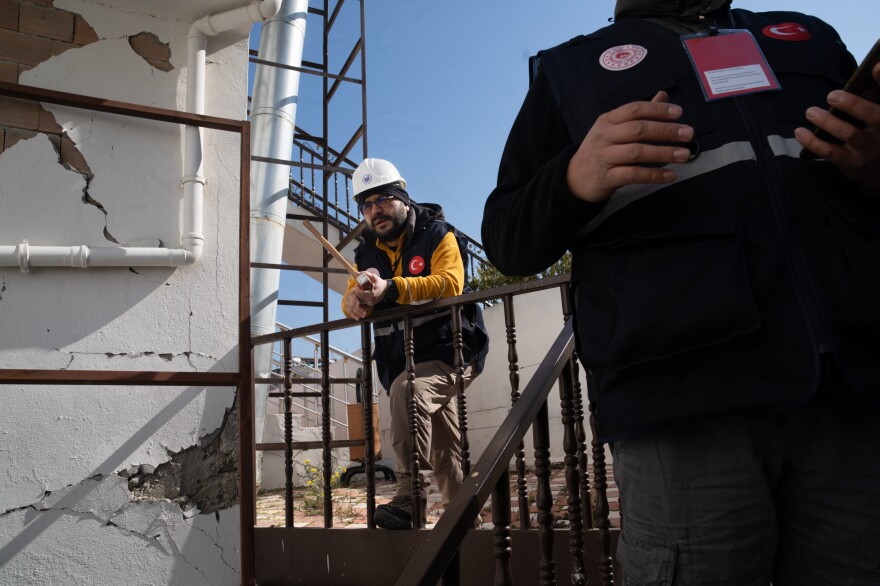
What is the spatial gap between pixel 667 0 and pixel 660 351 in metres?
0.73

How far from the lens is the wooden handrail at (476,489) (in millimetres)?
1249

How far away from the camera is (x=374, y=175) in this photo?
156 inches

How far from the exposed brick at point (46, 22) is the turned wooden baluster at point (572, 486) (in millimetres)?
3020

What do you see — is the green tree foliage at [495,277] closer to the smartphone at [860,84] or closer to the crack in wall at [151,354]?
the crack in wall at [151,354]

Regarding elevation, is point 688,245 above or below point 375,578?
above

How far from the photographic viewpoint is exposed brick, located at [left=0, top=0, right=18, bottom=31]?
10.7 feet

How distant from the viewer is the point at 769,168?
1053 mm

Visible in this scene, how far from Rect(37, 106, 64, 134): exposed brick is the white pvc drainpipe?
58 cm

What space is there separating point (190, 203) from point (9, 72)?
1.01 metres

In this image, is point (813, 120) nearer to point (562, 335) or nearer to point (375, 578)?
point (562, 335)

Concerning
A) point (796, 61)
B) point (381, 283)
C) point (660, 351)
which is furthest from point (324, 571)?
point (796, 61)

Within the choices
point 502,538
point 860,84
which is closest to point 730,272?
point 860,84

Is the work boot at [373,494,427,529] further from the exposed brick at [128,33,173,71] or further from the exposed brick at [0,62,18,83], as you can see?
the exposed brick at [0,62,18,83]

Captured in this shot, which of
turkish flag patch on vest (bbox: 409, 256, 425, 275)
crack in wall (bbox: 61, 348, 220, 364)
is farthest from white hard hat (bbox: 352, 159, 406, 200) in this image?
crack in wall (bbox: 61, 348, 220, 364)
